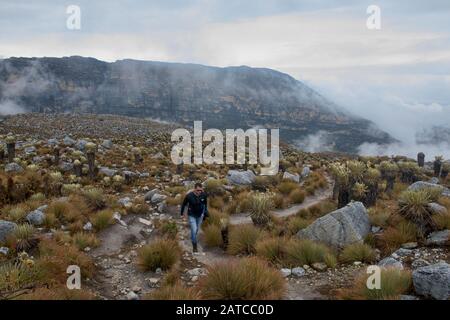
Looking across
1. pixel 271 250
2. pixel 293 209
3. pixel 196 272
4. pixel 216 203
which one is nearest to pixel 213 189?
pixel 216 203

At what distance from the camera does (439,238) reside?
11875mm

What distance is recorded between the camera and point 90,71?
7736 inches

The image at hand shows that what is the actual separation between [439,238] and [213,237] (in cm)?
672

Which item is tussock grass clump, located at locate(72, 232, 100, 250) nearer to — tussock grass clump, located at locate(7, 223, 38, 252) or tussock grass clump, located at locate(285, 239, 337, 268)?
tussock grass clump, located at locate(7, 223, 38, 252)

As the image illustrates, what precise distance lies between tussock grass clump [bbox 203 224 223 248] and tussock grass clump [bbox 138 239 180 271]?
2.26 m

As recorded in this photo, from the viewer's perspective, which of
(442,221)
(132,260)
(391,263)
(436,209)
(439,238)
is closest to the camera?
(391,263)

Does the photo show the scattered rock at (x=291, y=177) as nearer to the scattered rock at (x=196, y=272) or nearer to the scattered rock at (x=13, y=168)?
the scattered rock at (x=13, y=168)

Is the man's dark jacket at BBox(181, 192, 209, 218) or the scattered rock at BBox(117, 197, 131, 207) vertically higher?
the man's dark jacket at BBox(181, 192, 209, 218)

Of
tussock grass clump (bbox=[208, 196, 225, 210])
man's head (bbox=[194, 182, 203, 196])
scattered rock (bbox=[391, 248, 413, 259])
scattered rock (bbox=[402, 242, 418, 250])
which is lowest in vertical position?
tussock grass clump (bbox=[208, 196, 225, 210])

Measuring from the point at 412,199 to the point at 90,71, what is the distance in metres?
200

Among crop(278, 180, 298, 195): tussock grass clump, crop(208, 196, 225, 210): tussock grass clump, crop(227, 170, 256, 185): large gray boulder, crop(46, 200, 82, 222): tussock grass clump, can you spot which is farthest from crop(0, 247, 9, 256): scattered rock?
crop(227, 170, 256, 185): large gray boulder

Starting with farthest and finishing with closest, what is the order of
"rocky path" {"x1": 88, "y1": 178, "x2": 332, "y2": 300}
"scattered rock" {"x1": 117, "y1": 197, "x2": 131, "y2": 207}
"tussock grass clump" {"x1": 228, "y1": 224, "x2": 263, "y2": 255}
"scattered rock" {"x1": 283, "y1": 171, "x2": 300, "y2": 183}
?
"scattered rock" {"x1": 283, "y1": 171, "x2": 300, "y2": 183} < "scattered rock" {"x1": 117, "y1": 197, "x2": 131, "y2": 207} < "tussock grass clump" {"x1": 228, "y1": 224, "x2": 263, "y2": 255} < "rocky path" {"x1": 88, "y1": 178, "x2": 332, "y2": 300}

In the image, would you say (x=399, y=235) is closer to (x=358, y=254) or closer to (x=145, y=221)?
(x=358, y=254)

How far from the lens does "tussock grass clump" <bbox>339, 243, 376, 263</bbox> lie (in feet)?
37.4
